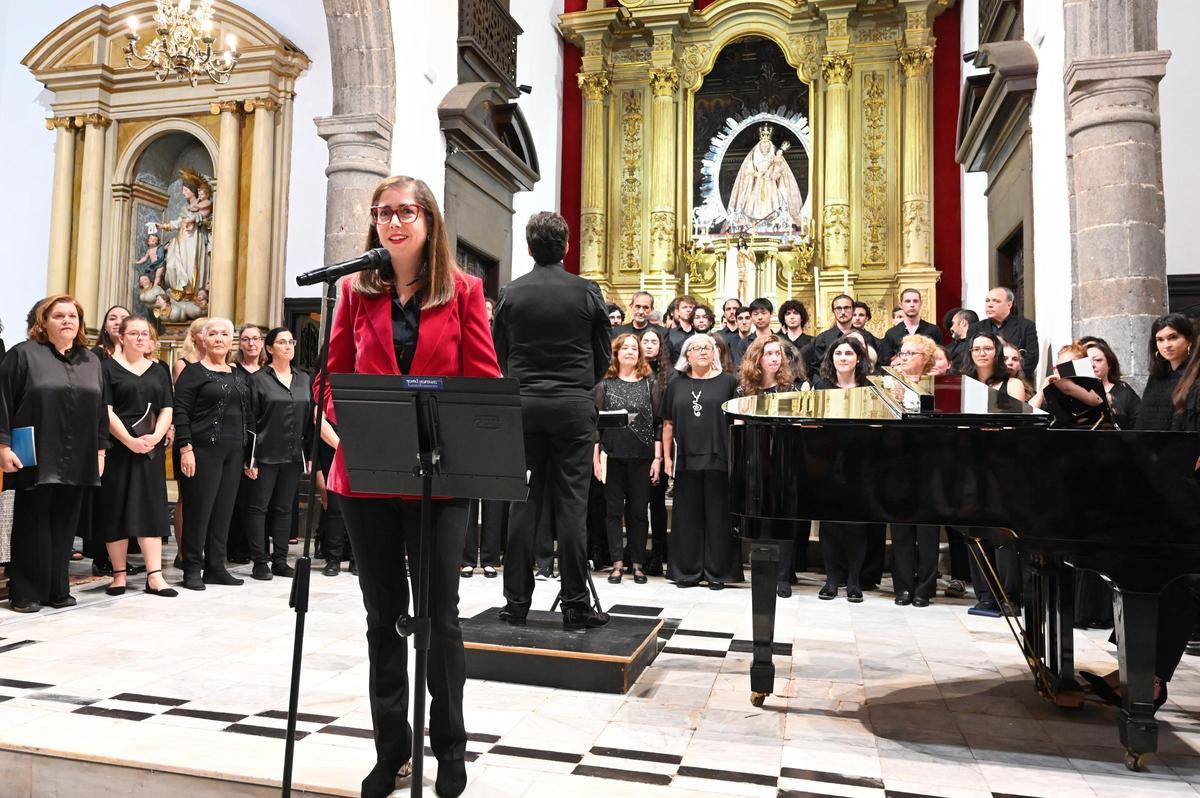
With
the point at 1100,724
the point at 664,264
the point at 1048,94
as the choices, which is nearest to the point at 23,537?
the point at 1100,724

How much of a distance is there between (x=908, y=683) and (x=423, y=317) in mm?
2542

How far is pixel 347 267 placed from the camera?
2.07 metres

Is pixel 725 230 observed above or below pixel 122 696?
above

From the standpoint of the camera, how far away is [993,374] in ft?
16.9

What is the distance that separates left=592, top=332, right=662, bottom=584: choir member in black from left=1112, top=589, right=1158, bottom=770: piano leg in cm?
349

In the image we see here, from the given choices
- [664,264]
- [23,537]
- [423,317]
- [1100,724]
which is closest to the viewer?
[423,317]

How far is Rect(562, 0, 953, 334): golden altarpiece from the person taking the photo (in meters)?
12.0

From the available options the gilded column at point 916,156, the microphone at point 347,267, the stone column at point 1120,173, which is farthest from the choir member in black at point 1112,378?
the gilded column at point 916,156

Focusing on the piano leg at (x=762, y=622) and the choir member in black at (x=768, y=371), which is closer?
the piano leg at (x=762, y=622)

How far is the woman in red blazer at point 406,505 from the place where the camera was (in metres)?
2.31

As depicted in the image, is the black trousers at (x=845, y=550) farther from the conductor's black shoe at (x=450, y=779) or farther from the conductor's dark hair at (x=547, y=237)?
the conductor's black shoe at (x=450, y=779)

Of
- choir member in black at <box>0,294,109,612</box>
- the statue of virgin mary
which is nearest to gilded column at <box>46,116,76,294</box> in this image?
choir member in black at <box>0,294,109,612</box>

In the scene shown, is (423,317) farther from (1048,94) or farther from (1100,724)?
(1048,94)

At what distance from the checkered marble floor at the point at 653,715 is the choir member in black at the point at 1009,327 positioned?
8.52 feet
